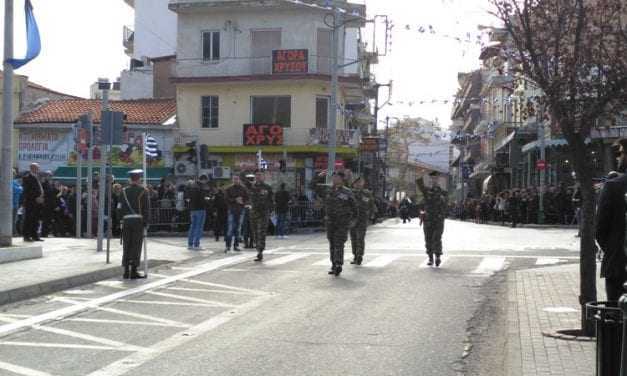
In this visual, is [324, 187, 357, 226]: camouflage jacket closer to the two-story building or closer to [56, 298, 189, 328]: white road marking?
[56, 298, 189, 328]: white road marking

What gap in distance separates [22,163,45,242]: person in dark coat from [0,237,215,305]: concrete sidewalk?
0.45m

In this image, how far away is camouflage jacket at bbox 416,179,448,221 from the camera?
17.0m

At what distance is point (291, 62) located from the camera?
4288 cm

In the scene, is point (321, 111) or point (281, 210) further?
point (321, 111)

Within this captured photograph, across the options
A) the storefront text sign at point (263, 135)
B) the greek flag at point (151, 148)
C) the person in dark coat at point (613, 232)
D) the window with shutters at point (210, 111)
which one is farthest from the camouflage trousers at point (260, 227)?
the window with shutters at point (210, 111)

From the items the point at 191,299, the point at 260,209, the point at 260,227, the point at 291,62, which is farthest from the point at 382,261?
the point at 291,62

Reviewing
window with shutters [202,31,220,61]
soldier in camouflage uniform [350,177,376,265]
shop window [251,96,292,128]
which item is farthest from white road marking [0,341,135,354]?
window with shutters [202,31,220,61]

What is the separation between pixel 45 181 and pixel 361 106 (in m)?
30.8

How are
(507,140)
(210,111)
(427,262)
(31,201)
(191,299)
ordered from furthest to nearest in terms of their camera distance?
(507,140) < (210,111) < (31,201) < (427,262) < (191,299)

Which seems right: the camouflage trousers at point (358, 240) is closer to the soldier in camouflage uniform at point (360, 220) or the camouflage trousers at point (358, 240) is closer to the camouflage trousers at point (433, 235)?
the soldier in camouflage uniform at point (360, 220)

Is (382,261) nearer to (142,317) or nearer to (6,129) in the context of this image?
(6,129)

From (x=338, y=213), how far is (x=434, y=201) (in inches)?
96.8

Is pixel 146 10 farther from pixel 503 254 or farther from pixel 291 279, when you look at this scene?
pixel 291 279

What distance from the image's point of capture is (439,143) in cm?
11331
